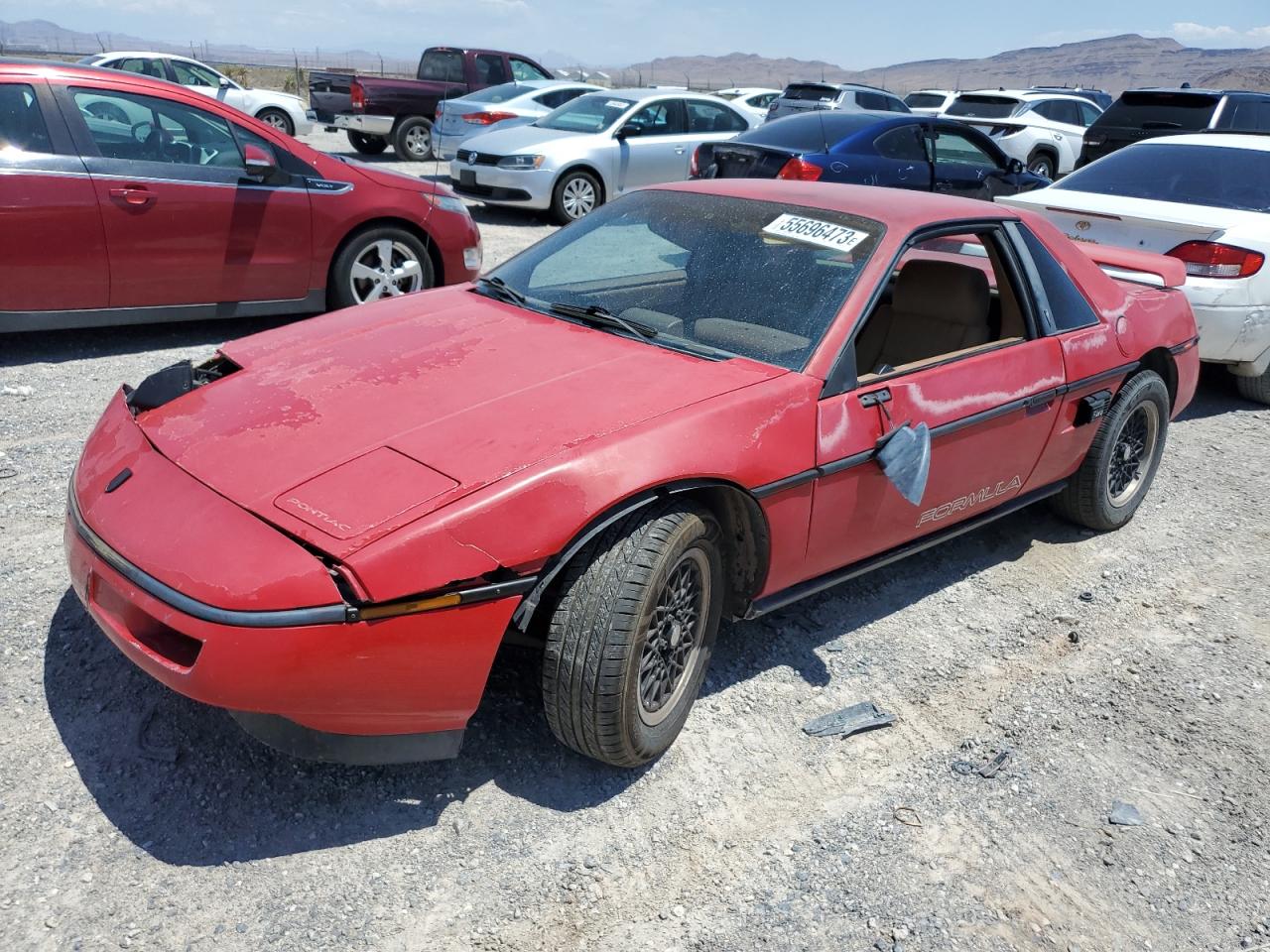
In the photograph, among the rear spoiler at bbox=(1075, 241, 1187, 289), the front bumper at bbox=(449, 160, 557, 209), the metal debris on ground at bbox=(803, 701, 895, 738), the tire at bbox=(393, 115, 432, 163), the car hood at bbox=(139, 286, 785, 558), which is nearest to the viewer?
the car hood at bbox=(139, 286, 785, 558)

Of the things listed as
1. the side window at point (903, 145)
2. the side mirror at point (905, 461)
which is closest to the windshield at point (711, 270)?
the side mirror at point (905, 461)

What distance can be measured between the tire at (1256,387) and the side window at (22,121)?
7.31 m

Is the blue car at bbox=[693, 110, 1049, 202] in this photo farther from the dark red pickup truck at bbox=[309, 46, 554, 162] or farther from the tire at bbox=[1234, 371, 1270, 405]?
the dark red pickup truck at bbox=[309, 46, 554, 162]

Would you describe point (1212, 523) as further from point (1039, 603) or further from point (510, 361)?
point (510, 361)

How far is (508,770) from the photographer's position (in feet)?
9.61

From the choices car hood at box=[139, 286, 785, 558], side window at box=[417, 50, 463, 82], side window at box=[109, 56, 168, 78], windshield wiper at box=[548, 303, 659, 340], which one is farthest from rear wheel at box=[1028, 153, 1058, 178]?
car hood at box=[139, 286, 785, 558]

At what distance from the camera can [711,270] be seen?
11.9 ft

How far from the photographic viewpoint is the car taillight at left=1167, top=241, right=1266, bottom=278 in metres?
6.09

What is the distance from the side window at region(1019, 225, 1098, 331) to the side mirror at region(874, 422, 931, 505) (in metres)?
1.17

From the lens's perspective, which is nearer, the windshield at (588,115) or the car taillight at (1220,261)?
the car taillight at (1220,261)

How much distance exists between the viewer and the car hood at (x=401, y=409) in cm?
254

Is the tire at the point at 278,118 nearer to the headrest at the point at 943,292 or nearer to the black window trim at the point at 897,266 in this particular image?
the headrest at the point at 943,292

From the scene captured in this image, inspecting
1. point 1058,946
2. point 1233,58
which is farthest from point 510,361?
point 1233,58

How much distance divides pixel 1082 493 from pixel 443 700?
3.15m
